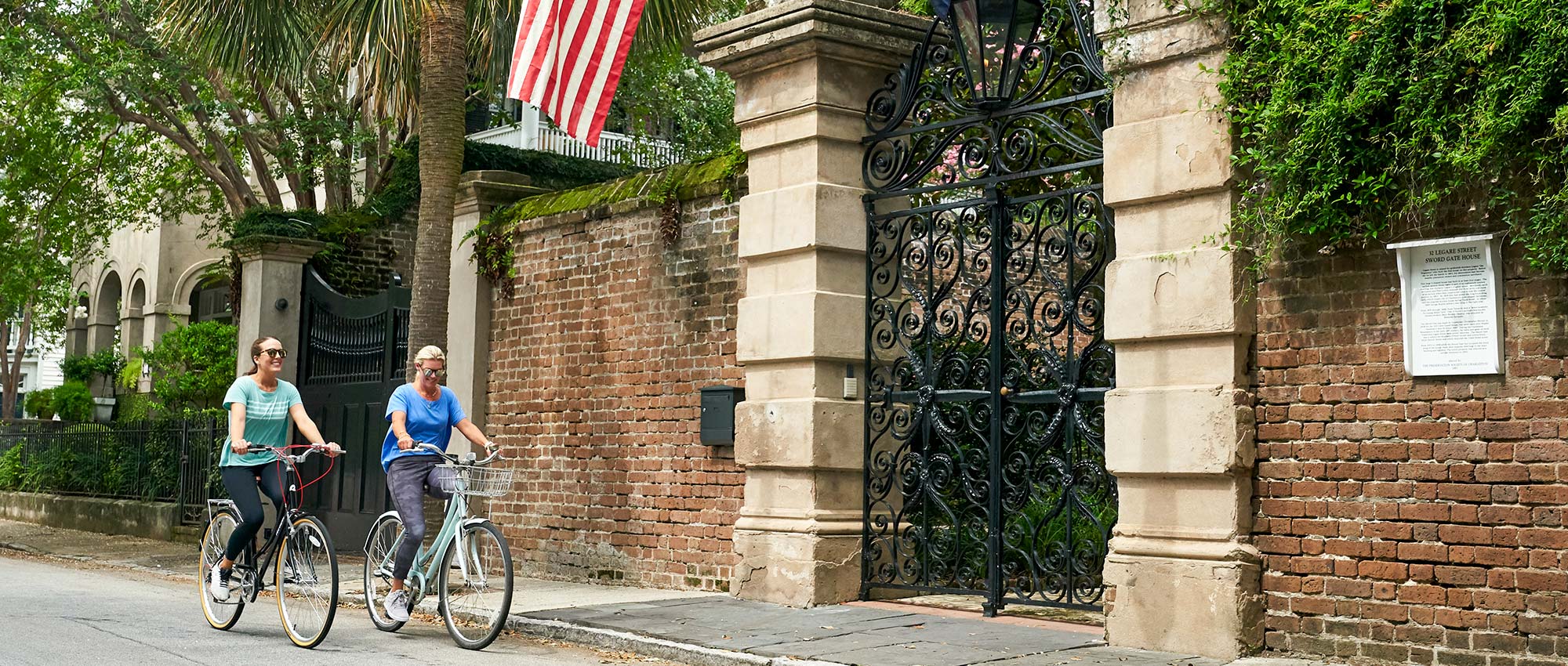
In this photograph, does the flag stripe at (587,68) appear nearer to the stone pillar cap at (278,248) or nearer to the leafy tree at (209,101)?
the stone pillar cap at (278,248)

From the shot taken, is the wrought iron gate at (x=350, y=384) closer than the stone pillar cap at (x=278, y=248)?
Yes

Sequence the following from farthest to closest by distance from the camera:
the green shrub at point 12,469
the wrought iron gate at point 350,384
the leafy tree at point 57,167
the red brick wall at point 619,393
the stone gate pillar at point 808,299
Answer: the green shrub at point 12,469
the leafy tree at point 57,167
the wrought iron gate at point 350,384
the red brick wall at point 619,393
the stone gate pillar at point 808,299

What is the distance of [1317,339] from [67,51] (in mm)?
16480

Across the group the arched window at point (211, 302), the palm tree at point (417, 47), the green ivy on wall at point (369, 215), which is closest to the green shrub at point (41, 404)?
the arched window at point (211, 302)

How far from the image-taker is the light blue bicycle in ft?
26.0

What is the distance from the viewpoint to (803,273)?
971 cm

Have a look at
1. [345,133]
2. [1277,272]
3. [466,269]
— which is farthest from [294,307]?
[1277,272]

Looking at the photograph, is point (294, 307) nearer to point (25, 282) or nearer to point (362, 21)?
point (362, 21)

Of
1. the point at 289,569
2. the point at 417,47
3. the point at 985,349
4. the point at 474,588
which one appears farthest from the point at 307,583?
the point at 417,47

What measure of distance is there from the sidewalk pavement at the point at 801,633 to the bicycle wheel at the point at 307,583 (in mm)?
587

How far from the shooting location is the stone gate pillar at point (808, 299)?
959cm

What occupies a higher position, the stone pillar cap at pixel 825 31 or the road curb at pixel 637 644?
the stone pillar cap at pixel 825 31

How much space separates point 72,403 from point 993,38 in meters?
27.3

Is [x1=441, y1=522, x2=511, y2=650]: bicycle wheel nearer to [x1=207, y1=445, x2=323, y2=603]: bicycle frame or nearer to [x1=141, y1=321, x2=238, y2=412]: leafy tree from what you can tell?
[x1=207, y1=445, x2=323, y2=603]: bicycle frame
